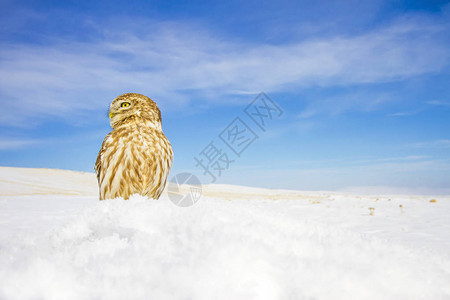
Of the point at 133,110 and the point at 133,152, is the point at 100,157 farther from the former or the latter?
the point at 133,110

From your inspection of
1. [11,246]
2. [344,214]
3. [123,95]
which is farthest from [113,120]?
[344,214]

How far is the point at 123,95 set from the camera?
2736mm

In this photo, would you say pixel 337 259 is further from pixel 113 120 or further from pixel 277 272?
pixel 113 120

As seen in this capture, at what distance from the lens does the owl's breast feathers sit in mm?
2516

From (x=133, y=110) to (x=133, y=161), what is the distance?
0.44 metres

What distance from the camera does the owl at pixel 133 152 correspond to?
252 centimetres

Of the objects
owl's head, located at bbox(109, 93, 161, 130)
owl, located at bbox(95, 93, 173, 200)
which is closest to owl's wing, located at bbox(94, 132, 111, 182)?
owl, located at bbox(95, 93, 173, 200)

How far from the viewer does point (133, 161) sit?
99.0 inches

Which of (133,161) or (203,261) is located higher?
(133,161)

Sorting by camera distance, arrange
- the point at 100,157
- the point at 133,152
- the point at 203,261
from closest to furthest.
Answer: the point at 203,261 → the point at 133,152 → the point at 100,157

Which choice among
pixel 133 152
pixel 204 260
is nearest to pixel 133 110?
pixel 133 152

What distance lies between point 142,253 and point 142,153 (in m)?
1.43

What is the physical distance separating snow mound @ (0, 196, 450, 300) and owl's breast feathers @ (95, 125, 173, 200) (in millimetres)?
1020

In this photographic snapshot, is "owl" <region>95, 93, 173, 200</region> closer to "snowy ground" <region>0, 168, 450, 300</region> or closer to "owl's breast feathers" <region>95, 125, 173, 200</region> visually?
"owl's breast feathers" <region>95, 125, 173, 200</region>
